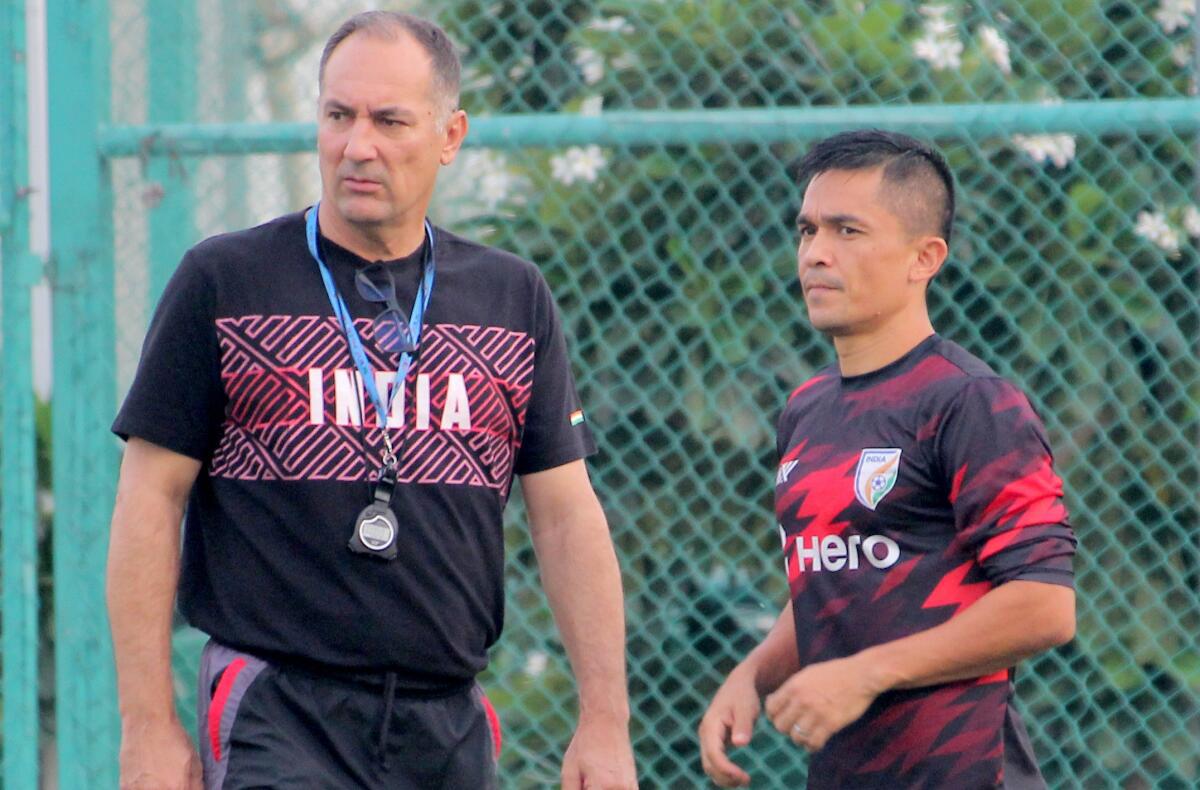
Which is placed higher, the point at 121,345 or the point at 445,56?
the point at 445,56

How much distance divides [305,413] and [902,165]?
1164 millimetres

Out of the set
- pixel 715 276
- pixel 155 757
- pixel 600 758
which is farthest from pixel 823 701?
pixel 715 276

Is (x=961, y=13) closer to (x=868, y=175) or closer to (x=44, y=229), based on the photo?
(x=868, y=175)

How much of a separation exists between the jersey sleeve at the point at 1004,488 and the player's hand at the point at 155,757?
134 cm

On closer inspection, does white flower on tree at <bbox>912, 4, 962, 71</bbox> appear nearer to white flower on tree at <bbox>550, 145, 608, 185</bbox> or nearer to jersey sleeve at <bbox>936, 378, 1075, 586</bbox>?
white flower on tree at <bbox>550, 145, 608, 185</bbox>

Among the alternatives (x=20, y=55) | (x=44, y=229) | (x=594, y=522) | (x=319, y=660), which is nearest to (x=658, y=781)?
(x=594, y=522)

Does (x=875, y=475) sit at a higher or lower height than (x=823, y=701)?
higher

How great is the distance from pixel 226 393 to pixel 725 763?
3.51 ft

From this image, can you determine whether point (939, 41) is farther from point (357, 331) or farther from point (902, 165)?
point (357, 331)

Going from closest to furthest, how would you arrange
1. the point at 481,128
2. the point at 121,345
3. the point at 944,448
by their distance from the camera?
the point at 944,448 → the point at 481,128 → the point at 121,345

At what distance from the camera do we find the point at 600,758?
307cm

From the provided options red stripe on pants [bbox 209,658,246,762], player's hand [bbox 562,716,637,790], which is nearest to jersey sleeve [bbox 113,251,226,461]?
red stripe on pants [bbox 209,658,246,762]

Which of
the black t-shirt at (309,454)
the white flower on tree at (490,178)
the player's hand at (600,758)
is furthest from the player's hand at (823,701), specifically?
the white flower on tree at (490,178)

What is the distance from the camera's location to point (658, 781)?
4633mm
